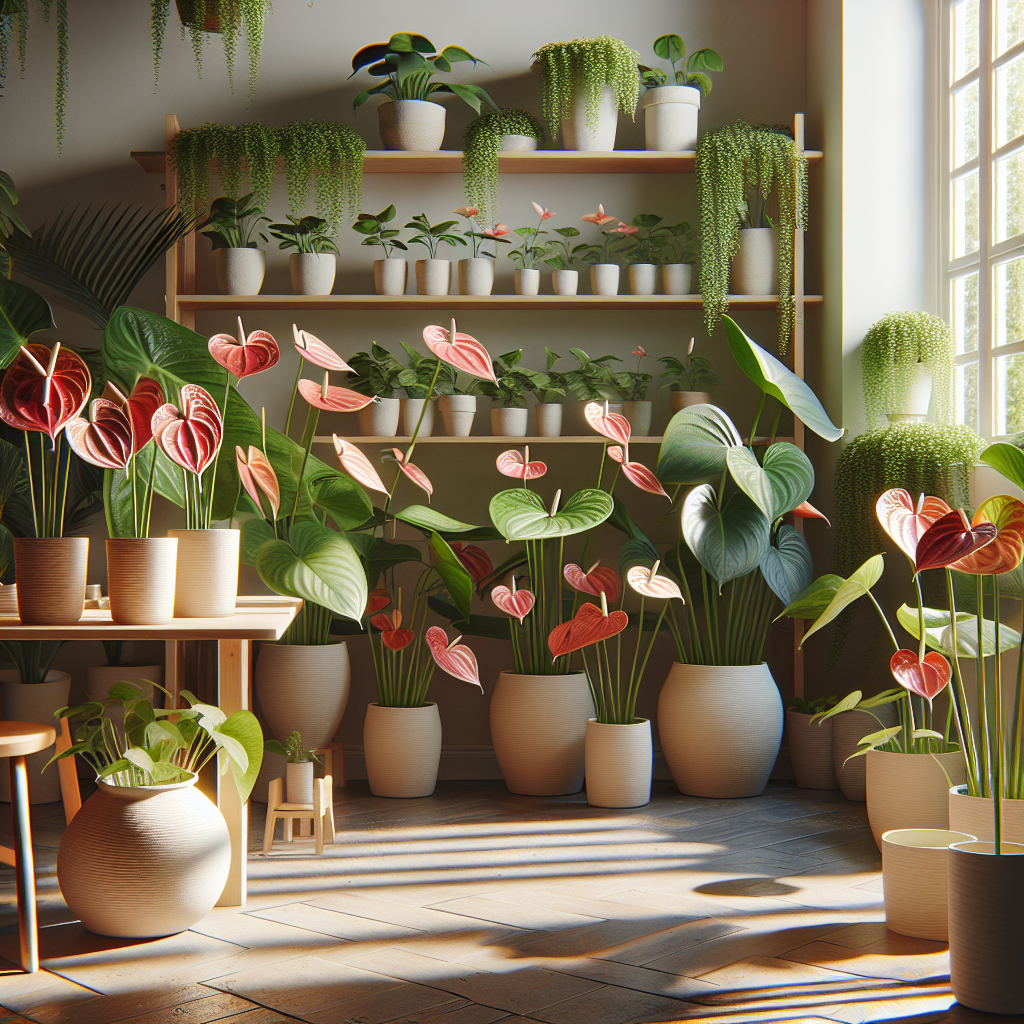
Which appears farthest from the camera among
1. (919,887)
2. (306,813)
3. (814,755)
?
(814,755)

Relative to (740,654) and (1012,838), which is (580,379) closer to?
(740,654)

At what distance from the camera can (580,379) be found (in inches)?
141

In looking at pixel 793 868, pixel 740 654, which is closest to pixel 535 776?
pixel 740 654

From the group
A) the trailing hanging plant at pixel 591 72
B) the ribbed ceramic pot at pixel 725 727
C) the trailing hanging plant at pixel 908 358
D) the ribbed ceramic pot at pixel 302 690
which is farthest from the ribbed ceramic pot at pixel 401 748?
the trailing hanging plant at pixel 591 72

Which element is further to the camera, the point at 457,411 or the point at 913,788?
the point at 457,411

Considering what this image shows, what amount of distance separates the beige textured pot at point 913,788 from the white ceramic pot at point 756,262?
167cm

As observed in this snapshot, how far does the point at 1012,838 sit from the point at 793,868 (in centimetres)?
57

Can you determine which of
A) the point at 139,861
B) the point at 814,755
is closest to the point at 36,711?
the point at 139,861

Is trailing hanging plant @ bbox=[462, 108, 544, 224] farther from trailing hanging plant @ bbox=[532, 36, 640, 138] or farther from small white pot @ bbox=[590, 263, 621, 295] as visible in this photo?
small white pot @ bbox=[590, 263, 621, 295]

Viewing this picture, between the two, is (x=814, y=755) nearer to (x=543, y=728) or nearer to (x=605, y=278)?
(x=543, y=728)

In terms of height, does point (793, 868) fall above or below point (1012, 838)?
below

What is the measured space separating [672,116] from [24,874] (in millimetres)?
2935

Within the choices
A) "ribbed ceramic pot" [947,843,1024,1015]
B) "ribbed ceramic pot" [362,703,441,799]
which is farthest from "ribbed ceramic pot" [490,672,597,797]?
"ribbed ceramic pot" [947,843,1024,1015]

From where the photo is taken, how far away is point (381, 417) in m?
3.55
